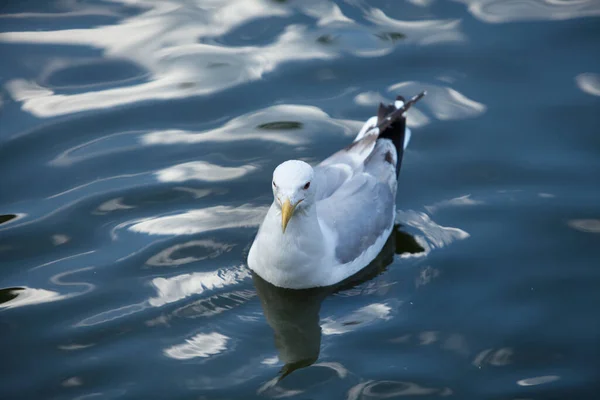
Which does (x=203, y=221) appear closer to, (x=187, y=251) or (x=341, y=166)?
(x=187, y=251)

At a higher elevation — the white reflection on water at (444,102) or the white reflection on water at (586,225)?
the white reflection on water at (444,102)

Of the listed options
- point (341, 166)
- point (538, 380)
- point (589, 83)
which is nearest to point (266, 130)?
point (341, 166)

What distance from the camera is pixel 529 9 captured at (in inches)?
436

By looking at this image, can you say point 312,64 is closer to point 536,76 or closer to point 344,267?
point 536,76

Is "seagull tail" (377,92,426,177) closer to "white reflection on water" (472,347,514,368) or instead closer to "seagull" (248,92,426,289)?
"seagull" (248,92,426,289)

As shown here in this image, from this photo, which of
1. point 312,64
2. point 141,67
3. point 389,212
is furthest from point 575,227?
point 141,67

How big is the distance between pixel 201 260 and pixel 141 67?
3277 mm

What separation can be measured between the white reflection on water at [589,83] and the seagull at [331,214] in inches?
91.2

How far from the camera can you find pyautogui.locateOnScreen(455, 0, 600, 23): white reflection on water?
1090cm

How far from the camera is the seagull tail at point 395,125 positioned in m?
8.76

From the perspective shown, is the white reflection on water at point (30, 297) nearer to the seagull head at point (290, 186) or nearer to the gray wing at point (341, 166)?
the seagull head at point (290, 186)

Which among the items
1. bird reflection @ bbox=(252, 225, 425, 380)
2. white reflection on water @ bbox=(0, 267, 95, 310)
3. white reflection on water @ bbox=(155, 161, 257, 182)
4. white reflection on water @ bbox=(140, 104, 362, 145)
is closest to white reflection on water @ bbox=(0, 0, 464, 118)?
white reflection on water @ bbox=(140, 104, 362, 145)

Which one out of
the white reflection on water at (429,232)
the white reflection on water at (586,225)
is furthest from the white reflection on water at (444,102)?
the white reflection on water at (586,225)

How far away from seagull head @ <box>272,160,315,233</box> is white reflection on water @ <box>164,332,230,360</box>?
0.98 metres
